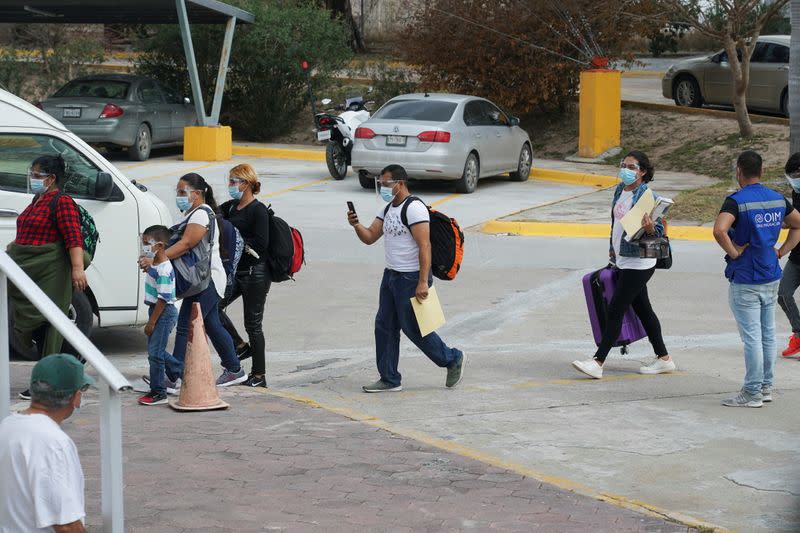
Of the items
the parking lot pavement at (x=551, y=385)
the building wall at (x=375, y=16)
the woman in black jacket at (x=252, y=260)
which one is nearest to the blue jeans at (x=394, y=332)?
the parking lot pavement at (x=551, y=385)

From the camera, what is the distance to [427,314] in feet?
29.3

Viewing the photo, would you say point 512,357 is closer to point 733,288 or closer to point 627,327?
point 627,327

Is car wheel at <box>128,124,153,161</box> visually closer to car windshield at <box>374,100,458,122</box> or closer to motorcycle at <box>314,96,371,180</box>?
motorcycle at <box>314,96,371,180</box>

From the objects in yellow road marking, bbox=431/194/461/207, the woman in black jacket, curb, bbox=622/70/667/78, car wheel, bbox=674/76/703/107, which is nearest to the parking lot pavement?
the woman in black jacket

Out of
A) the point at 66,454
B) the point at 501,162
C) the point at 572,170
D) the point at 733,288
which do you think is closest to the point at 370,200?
the point at 501,162

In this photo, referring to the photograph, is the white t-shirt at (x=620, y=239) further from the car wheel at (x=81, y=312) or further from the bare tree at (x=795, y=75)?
the bare tree at (x=795, y=75)

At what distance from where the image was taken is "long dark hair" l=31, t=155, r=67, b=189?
27.5 ft

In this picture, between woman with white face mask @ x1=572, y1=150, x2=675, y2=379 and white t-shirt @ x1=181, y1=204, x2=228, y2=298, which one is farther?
woman with white face mask @ x1=572, y1=150, x2=675, y2=379

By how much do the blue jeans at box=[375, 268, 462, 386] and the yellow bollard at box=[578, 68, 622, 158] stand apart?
14.9m

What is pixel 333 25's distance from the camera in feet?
90.2

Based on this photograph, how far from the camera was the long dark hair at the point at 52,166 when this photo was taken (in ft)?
27.5

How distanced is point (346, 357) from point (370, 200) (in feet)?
30.1

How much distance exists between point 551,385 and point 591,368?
0.37 meters

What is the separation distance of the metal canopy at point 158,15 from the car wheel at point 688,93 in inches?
351
